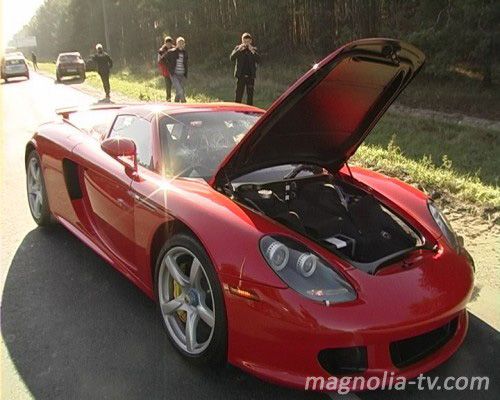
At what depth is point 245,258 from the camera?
238 centimetres

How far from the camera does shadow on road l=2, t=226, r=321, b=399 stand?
8.25 ft

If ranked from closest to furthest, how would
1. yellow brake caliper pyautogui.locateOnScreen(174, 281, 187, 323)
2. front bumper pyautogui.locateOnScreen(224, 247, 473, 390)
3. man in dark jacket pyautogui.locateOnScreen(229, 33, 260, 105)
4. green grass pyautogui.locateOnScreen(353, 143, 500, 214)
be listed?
front bumper pyautogui.locateOnScreen(224, 247, 473, 390) < yellow brake caliper pyautogui.locateOnScreen(174, 281, 187, 323) < green grass pyautogui.locateOnScreen(353, 143, 500, 214) < man in dark jacket pyautogui.locateOnScreen(229, 33, 260, 105)

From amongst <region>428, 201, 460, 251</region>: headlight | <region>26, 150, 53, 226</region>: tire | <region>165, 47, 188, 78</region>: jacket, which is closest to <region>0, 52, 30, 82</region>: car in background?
<region>165, 47, 188, 78</region>: jacket

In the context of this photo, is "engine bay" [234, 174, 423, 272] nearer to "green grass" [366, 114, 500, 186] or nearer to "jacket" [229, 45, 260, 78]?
"green grass" [366, 114, 500, 186]

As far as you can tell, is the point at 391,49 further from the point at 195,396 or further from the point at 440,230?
the point at 195,396

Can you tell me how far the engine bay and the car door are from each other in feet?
2.26

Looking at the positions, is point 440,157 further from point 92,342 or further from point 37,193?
point 92,342

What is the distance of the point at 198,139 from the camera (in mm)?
3482

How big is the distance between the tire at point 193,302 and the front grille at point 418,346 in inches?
31.1

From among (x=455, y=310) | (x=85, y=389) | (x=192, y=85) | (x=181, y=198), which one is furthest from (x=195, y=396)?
(x=192, y=85)

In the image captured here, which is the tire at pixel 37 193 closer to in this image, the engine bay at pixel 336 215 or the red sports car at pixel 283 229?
the red sports car at pixel 283 229

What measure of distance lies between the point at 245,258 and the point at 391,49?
4.47 ft

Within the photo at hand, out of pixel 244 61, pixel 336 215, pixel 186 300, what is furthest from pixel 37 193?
pixel 244 61

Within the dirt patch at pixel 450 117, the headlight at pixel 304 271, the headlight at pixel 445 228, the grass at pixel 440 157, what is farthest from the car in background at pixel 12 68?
the headlight at pixel 304 271
